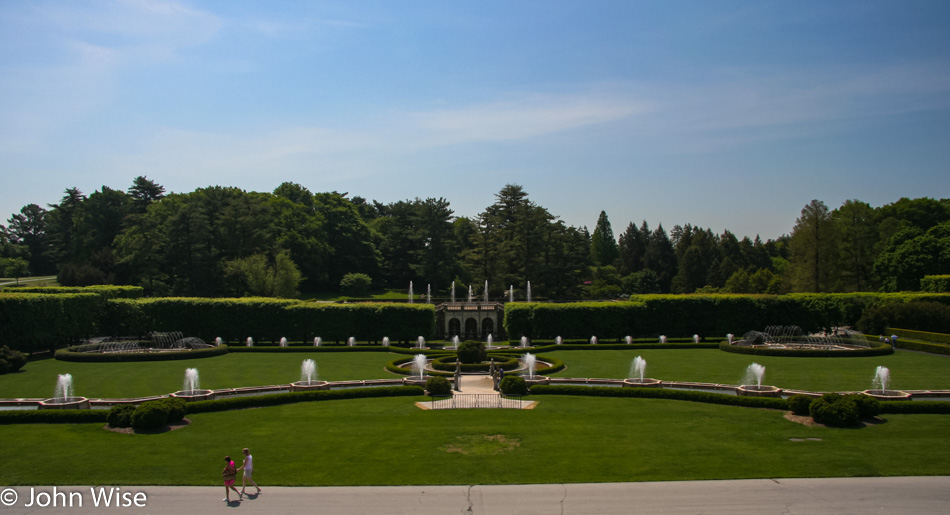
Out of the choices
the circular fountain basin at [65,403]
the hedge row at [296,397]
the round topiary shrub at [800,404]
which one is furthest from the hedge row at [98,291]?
the round topiary shrub at [800,404]

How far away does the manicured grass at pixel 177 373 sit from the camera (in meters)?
33.9

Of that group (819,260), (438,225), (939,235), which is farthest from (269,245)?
(939,235)

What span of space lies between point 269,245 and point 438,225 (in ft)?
80.2

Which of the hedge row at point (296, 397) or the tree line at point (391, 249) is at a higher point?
the tree line at point (391, 249)

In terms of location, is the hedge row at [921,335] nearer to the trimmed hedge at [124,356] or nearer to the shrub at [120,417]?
the shrub at [120,417]

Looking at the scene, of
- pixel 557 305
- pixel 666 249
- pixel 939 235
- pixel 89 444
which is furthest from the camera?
pixel 666 249

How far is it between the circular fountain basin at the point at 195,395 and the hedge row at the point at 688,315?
105 ft

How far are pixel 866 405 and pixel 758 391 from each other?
19.4 feet

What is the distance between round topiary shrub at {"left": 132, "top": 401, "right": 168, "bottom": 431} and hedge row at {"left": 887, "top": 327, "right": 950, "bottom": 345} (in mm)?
50731

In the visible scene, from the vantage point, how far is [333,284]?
330 ft

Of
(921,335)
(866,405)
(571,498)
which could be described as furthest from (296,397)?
(921,335)

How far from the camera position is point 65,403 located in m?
28.7

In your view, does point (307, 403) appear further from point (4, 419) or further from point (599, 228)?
point (599, 228)

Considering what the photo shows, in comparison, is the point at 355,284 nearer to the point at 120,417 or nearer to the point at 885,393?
the point at 120,417
